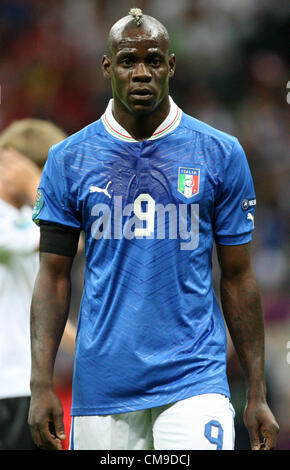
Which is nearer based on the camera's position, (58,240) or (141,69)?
(141,69)

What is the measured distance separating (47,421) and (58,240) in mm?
683

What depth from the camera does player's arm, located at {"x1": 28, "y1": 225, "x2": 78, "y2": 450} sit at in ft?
10.3

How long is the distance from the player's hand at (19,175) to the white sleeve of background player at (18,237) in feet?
0.88

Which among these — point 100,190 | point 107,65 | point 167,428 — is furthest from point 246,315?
point 107,65

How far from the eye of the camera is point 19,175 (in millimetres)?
5820

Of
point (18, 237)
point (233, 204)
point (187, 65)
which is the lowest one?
point (233, 204)

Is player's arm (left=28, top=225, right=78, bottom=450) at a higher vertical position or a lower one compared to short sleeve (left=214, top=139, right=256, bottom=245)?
lower

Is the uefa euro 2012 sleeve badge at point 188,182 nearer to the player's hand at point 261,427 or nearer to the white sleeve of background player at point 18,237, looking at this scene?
the player's hand at point 261,427

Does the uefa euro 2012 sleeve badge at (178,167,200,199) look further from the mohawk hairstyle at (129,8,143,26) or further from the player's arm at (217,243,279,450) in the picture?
the mohawk hairstyle at (129,8,143,26)

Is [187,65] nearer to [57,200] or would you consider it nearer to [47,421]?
[57,200]

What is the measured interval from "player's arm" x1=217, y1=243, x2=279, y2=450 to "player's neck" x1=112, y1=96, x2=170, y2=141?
20.8 inches

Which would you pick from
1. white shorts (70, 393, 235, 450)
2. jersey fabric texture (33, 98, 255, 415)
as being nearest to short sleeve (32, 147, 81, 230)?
jersey fabric texture (33, 98, 255, 415)

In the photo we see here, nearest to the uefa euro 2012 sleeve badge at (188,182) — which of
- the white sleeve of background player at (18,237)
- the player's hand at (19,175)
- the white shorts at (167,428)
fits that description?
the white shorts at (167,428)

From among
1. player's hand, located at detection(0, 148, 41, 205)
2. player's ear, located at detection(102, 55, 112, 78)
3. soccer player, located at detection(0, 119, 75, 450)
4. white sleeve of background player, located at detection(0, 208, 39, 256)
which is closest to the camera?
player's ear, located at detection(102, 55, 112, 78)
